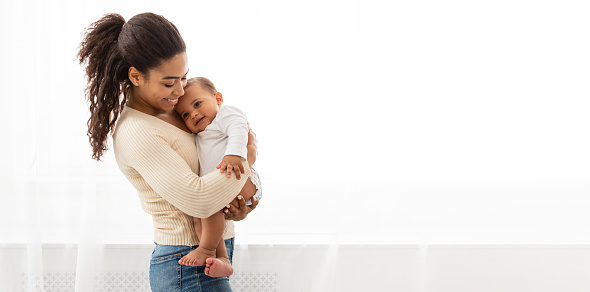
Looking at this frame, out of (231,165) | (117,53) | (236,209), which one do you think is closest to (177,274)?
(236,209)

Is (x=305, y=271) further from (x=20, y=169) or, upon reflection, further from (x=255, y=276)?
(x=20, y=169)

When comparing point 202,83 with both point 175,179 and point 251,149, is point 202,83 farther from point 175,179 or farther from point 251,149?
point 175,179

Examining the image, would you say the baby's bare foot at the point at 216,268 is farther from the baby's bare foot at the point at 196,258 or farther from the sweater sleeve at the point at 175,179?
the sweater sleeve at the point at 175,179

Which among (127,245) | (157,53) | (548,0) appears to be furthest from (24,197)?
(548,0)

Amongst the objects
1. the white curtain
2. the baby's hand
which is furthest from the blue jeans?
the white curtain

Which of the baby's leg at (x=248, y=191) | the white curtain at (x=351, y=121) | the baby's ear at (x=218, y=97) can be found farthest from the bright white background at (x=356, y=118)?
the baby's leg at (x=248, y=191)

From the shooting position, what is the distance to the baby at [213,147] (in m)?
1.31

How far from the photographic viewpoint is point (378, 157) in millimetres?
2047

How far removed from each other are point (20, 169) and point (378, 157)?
1362 mm

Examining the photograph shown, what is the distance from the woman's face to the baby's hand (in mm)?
219

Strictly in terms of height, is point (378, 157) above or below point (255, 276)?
above

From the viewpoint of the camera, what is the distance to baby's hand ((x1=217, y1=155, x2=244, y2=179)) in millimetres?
1278

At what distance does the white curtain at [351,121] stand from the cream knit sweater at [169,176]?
648mm

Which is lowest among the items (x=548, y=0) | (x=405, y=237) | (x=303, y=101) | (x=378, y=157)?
(x=405, y=237)
